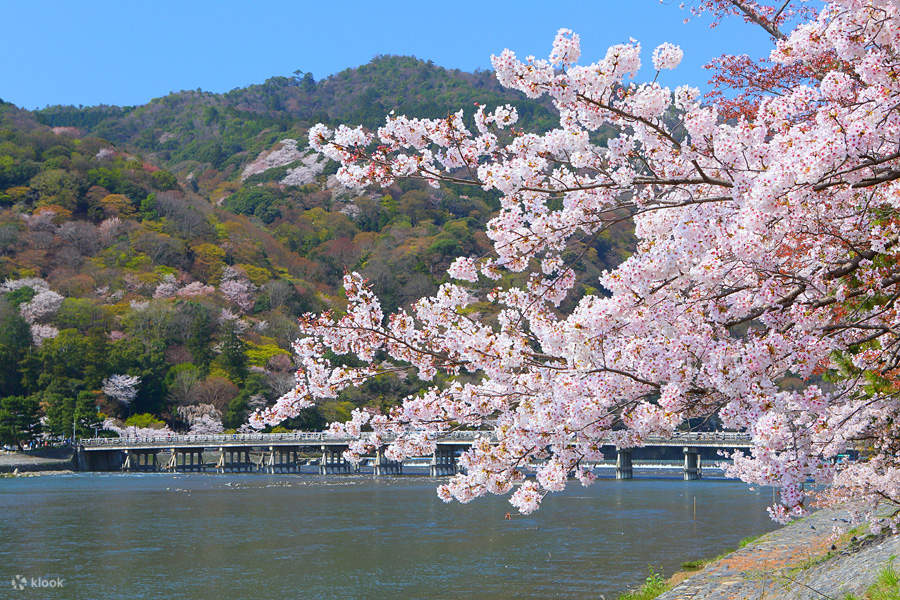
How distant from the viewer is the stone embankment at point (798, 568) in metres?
7.63

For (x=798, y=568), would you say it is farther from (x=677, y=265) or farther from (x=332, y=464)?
(x=332, y=464)

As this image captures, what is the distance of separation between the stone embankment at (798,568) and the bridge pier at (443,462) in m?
40.3

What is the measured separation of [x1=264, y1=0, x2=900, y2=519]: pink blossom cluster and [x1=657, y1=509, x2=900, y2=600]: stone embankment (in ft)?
9.53

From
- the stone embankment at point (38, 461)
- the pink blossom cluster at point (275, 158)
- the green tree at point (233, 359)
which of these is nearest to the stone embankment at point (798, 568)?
the stone embankment at point (38, 461)

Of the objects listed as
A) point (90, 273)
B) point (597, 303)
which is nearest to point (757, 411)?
point (597, 303)

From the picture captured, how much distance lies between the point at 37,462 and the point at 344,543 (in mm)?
36865

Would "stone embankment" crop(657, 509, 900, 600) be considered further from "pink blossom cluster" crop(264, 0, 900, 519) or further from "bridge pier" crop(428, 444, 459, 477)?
"bridge pier" crop(428, 444, 459, 477)

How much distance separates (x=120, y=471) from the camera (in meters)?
57.2

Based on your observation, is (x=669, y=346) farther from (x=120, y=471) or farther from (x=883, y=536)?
(x=120, y=471)

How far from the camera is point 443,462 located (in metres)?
60.2

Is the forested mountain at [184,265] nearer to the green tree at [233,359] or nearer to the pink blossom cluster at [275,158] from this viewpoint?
the green tree at [233,359]

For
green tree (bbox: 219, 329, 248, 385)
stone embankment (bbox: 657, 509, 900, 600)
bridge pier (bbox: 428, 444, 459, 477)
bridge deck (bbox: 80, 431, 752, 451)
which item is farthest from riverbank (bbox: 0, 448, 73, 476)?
stone embankment (bbox: 657, 509, 900, 600)

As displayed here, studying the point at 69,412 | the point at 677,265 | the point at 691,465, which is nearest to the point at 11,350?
the point at 69,412

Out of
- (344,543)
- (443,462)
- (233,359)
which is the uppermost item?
(233,359)
